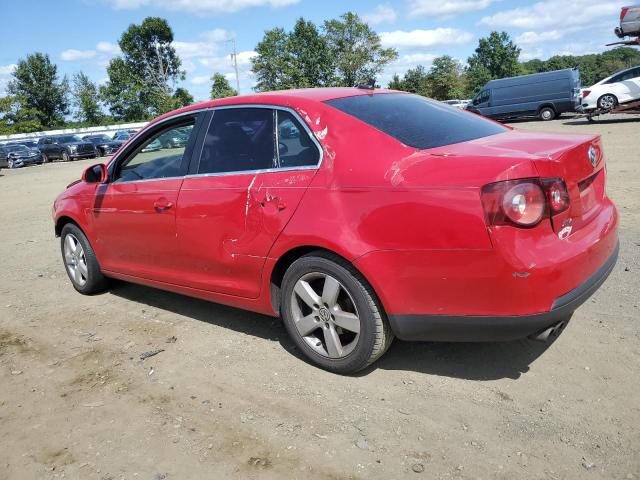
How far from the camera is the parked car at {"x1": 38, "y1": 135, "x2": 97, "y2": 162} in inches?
1316

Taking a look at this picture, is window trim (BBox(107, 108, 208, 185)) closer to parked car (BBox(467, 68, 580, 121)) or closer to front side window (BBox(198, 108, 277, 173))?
front side window (BBox(198, 108, 277, 173))

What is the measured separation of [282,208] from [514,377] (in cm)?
166

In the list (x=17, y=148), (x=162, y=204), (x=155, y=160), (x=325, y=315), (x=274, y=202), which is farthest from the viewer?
(x=17, y=148)

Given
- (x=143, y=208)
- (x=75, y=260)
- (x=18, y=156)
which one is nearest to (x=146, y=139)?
(x=143, y=208)

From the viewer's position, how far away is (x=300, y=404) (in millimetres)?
3078

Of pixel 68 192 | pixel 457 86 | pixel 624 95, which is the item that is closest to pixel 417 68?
pixel 457 86

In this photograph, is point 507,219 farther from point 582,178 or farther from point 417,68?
point 417,68

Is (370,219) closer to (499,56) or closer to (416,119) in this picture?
(416,119)

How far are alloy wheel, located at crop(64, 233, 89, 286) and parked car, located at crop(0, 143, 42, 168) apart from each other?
28572mm

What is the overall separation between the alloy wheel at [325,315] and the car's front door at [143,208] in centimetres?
120

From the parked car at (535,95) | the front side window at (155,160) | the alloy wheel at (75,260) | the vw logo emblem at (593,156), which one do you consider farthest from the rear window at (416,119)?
the parked car at (535,95)

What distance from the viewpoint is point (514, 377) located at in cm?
318

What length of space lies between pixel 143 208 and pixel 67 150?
32.7 metres

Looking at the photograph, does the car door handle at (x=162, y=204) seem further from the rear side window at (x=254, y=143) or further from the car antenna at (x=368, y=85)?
the car antenna at (x=368, y=85)
